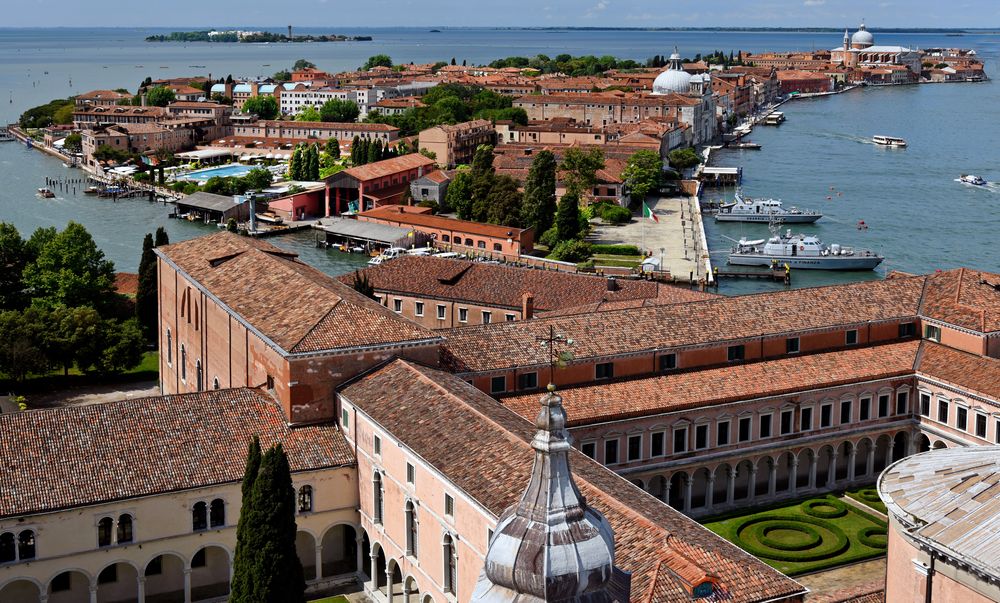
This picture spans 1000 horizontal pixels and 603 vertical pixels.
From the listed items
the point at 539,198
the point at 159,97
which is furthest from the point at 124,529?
the point at 159,97

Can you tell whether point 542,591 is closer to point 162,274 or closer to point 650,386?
point 650,386

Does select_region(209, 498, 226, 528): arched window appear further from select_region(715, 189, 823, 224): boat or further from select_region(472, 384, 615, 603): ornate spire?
select_region(715, 189, 823, 224): boat

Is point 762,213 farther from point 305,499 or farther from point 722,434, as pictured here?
point 305,499

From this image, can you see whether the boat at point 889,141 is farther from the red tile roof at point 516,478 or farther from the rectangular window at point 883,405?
the red tile roof at point 516,478

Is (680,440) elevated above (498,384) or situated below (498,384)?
below

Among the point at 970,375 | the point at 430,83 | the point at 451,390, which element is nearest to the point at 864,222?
the point at 970,375

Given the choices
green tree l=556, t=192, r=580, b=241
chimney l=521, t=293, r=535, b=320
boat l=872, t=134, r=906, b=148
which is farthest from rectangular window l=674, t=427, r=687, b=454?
boat l=872, t=134, r=906, b=148
